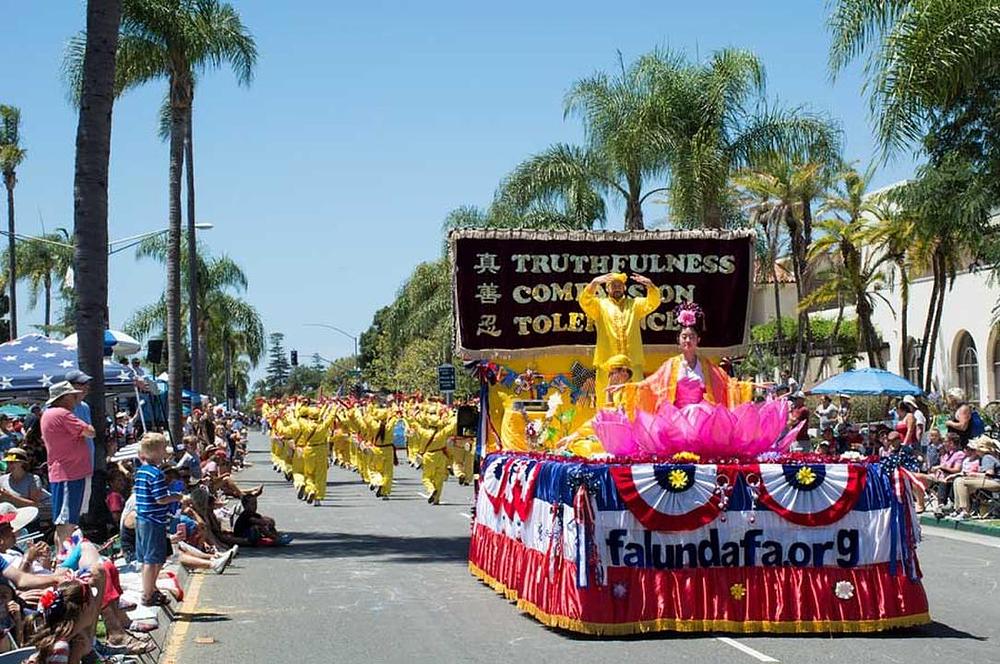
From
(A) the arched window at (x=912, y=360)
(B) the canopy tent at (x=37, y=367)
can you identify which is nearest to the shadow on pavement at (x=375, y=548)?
(B) the canopy tent at (x=37, y=367)

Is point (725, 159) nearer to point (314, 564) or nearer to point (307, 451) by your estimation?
point (307, 451)

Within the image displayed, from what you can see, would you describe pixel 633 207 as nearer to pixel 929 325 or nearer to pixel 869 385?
pixel 869 385

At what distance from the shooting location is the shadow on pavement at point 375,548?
16.1 metres

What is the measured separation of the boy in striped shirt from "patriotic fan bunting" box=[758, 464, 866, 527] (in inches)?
190

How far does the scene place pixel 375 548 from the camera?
1712cm

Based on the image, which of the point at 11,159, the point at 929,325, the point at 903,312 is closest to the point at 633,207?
the point at 929,325

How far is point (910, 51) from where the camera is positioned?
19.7m

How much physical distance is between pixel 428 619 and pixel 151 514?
8.00 feet

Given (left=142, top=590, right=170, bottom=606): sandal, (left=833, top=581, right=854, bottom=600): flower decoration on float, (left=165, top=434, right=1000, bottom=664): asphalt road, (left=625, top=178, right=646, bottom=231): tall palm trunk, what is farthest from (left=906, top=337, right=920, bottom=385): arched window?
(left=142, top=590, right=170, bottom=606): sandal

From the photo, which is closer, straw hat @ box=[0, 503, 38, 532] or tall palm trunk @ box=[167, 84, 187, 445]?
straw hat @ box=[0, 503, 38, 532]

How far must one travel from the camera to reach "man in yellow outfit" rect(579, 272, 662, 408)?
43.2 ft

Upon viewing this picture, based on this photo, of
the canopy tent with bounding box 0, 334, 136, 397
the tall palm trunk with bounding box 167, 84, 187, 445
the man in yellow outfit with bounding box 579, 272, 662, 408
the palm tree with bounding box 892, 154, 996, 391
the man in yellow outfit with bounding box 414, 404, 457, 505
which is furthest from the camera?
the tall palm trunk with bounding box 167, 84, 187, 445

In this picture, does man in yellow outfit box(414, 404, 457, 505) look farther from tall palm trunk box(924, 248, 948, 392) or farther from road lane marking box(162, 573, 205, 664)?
tall palm trunk box(924, 248, 948, 392)

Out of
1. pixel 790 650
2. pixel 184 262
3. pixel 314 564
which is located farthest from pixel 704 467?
pixel 184 262
